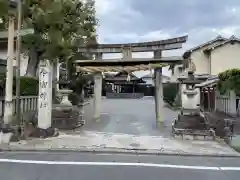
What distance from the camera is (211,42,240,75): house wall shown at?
107ft

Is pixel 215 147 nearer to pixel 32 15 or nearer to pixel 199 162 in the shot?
pixel 199 162

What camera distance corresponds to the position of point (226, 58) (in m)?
32.4

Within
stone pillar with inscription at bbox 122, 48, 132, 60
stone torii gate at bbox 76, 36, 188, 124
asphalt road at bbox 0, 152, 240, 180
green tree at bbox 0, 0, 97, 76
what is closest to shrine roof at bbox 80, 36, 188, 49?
stone torii gate at bbox 76, 36, 188, 124

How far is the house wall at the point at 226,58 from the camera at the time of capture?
32469mm

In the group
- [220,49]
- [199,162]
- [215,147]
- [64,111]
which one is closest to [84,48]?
[64,111]

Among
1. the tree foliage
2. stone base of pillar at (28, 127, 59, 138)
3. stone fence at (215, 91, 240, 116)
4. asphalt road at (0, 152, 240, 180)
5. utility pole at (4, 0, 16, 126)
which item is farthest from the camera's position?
stone fence at (215, 91, 240, 116)

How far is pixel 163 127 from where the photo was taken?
14898 millimetres

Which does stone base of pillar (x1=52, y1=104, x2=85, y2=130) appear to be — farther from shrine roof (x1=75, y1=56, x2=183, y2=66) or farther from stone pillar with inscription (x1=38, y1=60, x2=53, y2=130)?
shrine roof (x1=75, y1=56, x2=183, y2=66)

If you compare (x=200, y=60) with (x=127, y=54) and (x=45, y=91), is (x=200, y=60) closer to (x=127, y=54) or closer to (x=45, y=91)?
(x=127, y=54)

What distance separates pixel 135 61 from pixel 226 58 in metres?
18.8

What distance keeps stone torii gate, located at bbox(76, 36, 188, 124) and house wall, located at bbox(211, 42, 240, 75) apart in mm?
17821

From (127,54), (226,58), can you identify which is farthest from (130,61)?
→ (226,58)

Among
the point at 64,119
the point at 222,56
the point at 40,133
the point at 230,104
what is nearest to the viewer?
the point at 40,133

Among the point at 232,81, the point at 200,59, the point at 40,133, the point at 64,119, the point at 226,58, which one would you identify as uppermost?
the point at 200,59
